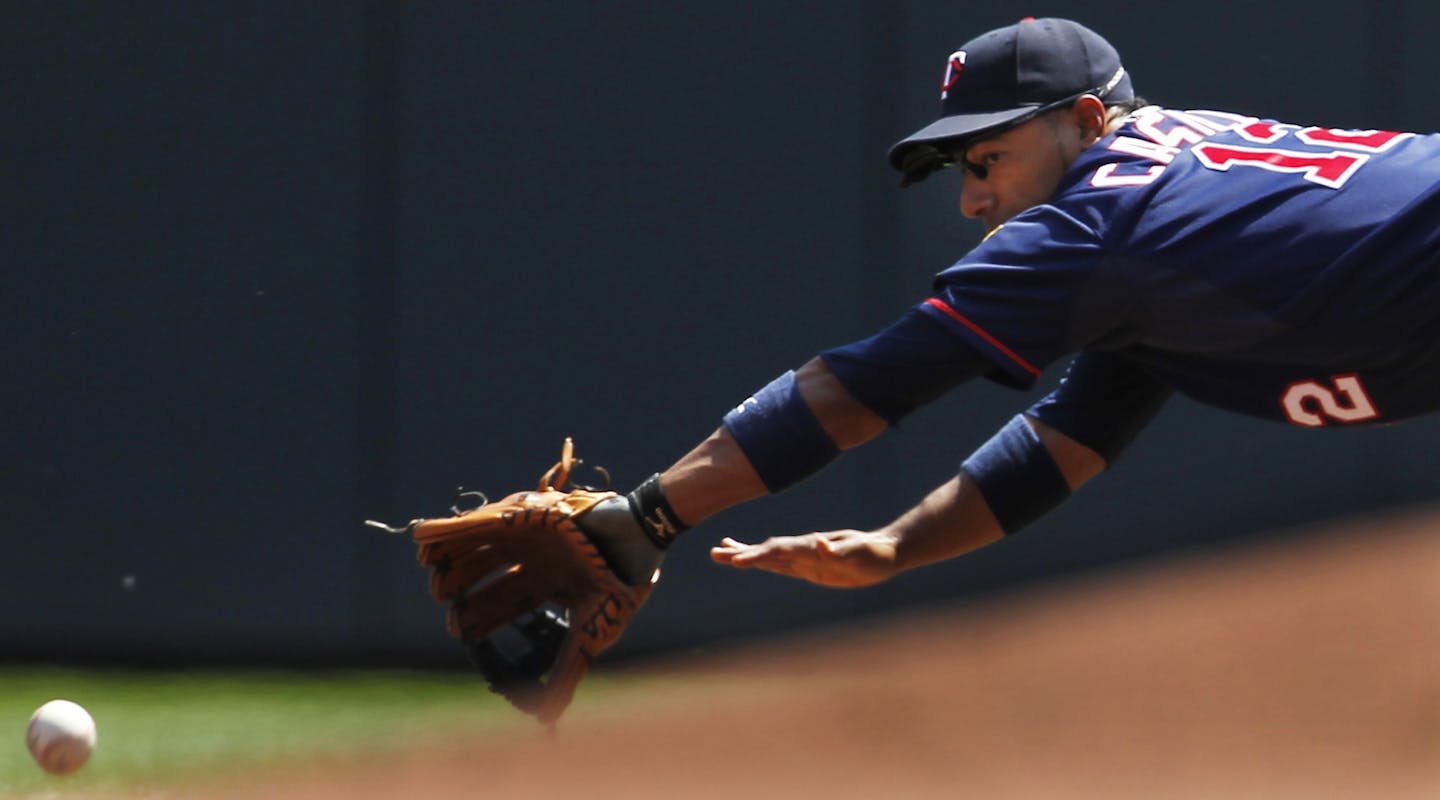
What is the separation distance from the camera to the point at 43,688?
211 inches

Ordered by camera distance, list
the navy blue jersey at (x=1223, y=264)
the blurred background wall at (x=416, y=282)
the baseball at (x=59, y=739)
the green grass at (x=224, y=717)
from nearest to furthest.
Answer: the navy blue jersey at (x=1223, y=264)
the baseball at (x=59, y=739)
the green grass at (x=224, y=717)
the blurred background wall at (x=416, y=282)

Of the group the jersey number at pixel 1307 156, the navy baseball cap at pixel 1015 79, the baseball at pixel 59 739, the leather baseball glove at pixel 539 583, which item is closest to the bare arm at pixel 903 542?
the leather baseball glove at pixel 539 583

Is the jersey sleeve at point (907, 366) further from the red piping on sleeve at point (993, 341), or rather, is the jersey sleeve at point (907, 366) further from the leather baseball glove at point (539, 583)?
the leather baseball glove at point (539, 583)

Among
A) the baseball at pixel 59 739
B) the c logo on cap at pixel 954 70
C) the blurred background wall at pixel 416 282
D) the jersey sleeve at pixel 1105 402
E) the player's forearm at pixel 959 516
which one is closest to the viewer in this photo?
the c logo on cap at pixel 954 70

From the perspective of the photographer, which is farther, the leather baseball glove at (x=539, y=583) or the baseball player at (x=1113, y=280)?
the leather baseball glove at (x=539, y=583)

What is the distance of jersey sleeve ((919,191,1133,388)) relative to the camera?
8.72 feet

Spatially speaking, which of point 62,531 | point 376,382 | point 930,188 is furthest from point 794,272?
point 62,531

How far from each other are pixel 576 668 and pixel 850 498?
2.96 m

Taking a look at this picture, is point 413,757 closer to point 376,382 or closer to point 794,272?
point 376,382

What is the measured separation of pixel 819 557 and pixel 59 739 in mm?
2134

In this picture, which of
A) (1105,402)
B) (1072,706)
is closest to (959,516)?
(1105,402)

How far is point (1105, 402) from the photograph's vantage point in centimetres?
331

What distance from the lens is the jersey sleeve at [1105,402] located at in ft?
10.8

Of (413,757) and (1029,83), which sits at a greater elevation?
(1029,83)
